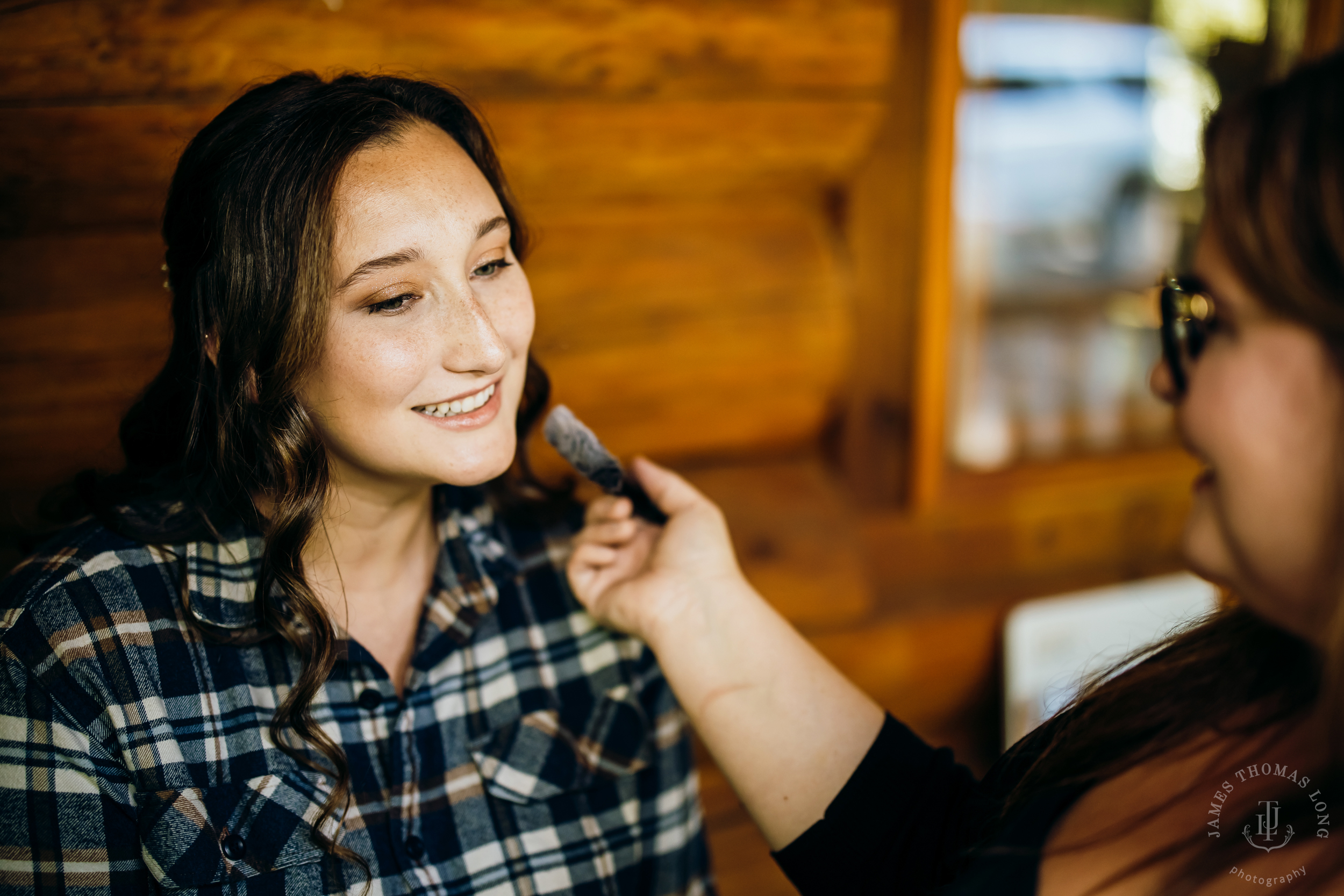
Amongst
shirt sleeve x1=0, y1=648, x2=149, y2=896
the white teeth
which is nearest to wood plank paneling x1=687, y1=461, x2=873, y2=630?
the white teeth

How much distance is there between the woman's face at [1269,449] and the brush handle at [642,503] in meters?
0.74

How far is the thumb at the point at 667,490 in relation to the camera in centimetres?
130

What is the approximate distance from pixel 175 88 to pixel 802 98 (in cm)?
114

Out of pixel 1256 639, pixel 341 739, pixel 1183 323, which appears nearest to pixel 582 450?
pixel 341 739

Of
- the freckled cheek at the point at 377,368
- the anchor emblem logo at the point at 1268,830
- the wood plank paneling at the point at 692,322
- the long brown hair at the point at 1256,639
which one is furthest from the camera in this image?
the wood plank paneling at the point at 692,322

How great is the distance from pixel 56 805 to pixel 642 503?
80 centimetres

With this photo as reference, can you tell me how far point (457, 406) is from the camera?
3.57ft

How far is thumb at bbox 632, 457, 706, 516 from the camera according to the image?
1.30 meters

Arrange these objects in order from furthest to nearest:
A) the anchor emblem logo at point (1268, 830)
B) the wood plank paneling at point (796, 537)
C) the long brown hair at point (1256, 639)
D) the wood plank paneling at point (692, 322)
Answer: the wood plank paneling at point (796, 537) < the wood plank paneling at point (692, 322) < the anchor emblem logo at point (1268, 830) < the long brown hair at point (1256, 639)

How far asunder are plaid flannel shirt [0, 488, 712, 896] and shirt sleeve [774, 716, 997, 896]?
284mm

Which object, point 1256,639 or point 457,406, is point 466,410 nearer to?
point 457,406

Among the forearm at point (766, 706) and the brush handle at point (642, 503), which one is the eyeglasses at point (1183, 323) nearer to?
the forearm at point (766, 706)

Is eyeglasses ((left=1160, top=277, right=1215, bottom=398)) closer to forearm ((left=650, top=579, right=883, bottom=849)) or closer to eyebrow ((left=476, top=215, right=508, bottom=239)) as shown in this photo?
forearm ((left=650, top=579, right=883, bottom=849))

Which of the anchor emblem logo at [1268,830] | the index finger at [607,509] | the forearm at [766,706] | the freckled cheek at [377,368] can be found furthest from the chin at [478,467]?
the anchor emblem logo at [1268,830]
